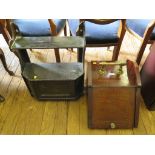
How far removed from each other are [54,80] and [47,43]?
10.4 inches

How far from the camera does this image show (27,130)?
4.38 ft

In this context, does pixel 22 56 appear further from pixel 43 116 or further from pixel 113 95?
pixel 113 95

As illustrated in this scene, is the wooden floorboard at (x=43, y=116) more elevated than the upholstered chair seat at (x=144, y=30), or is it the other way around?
the upholstered chair seat at (x=144, y=30)

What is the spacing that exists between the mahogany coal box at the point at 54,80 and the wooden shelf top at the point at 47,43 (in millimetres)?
221

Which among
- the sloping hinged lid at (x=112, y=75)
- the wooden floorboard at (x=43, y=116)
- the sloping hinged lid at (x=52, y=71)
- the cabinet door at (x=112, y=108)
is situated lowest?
the wooden floorboard at (x=43, y=116)

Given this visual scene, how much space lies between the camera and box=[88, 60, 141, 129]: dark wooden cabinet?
1154mm

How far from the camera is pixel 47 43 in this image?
4.24 feet

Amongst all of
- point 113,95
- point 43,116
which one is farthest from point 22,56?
point 113,95

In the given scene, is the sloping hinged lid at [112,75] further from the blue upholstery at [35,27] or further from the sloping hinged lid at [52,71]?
the blue upholstery at [35,27]

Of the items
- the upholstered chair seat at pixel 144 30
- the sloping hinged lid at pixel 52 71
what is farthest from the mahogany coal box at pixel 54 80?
the upholstered chair seat at pixel 144 30

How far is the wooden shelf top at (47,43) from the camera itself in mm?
1258

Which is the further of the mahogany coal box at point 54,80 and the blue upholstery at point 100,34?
the blue upholstery at point 100,34
